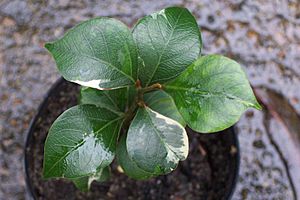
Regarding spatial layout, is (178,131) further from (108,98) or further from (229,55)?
(229,55)

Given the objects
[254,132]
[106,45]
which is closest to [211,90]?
[106,45]

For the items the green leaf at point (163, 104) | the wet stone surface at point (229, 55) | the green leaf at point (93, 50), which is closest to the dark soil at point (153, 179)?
the wet stone surface at point (229, 55)

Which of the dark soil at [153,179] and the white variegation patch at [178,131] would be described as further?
the dark soil at [153,179]

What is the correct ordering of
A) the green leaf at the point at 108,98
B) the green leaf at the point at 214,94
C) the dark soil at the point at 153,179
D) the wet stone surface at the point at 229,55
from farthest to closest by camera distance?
1. the wet stone surface at the point at 229,55
2. the dark soil at the point at 153,179
3. the green leaf at the point at 108,98
4. the green leaf at the point at 214,94

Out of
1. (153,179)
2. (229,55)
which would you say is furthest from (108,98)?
(229,55)

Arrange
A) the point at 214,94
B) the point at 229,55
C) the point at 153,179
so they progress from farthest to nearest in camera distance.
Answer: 1. the point at 229,55
2. the point at 153,179
3. the point at 214,94

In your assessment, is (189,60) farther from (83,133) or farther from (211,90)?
(83,133)

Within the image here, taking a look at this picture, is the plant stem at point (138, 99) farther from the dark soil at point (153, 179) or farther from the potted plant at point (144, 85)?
the dark soil at point (153, 179)
